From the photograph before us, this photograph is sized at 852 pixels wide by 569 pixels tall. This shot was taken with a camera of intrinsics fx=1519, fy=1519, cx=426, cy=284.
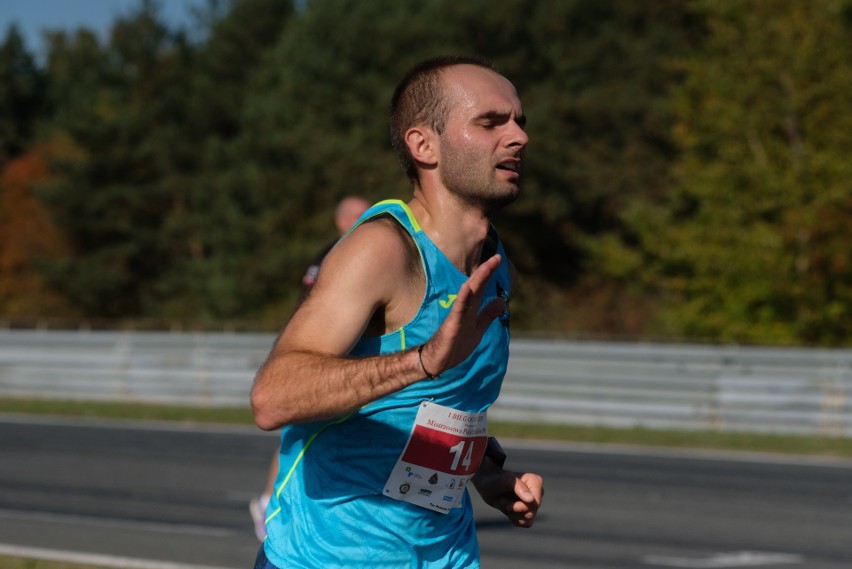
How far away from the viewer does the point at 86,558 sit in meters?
9.35

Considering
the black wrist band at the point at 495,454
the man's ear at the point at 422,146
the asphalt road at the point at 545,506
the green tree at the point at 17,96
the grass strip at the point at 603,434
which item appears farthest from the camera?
the green tree at the point at 17,96

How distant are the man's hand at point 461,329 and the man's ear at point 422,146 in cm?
64

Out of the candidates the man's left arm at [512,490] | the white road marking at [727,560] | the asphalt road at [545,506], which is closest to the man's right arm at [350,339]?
the man's left arm at [512,490]

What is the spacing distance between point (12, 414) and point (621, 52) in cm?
2914

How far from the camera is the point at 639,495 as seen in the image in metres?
13.6

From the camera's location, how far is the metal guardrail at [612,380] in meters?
19.6

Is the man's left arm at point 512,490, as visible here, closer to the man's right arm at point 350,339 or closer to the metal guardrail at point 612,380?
the man's right arm at point 350,339

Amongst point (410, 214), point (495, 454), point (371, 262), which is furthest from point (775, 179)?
point (371, 262)

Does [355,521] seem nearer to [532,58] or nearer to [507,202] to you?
[507,202]

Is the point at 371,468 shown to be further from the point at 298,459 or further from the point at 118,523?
the point at 118,523

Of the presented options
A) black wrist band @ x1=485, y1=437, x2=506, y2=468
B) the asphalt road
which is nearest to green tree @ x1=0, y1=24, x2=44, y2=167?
the asphalt road

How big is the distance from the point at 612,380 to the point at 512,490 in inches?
673

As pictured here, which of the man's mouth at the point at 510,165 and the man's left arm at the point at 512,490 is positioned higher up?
the man's mouth at the point at 510,165

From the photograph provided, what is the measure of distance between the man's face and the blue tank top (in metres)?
0.16
